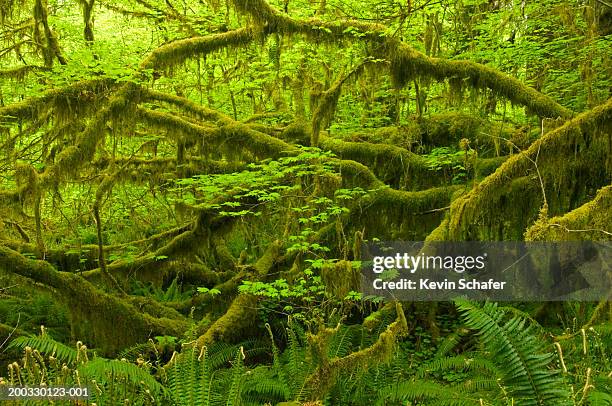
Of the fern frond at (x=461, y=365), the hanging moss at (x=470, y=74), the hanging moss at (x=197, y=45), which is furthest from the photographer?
the hanging moss at (x=197, y=45)

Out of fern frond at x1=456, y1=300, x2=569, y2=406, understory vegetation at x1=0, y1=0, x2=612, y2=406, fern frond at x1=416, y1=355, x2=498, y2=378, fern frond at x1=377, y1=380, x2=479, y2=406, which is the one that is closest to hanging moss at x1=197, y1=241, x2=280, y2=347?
understory vegetation at x1=0, y1=0, x2=612, y2=406

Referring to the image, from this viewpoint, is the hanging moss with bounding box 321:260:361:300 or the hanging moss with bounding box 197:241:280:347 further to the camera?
the hanging moss with bounding box 197:241:280:347

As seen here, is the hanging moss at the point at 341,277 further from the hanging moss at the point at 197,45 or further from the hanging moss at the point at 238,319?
the hanging moss at the point at 197,45

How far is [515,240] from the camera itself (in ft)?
22.9

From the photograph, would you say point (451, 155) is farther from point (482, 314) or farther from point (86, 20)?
point (86, 20)

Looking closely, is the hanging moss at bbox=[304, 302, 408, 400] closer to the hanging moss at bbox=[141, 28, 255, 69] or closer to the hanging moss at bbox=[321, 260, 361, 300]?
the hanging moss at bbox=[321, 260, 361, 300]

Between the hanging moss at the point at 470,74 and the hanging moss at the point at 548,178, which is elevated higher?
the hanging moss at the point at 470,74

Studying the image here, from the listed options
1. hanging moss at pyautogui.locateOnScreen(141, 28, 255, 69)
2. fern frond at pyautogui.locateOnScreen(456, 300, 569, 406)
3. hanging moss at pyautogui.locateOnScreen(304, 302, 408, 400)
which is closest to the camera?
fern frond at pyautogui.locateOnScreen(456, 300, 569, 406)

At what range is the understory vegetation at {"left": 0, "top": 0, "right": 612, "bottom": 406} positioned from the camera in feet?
16.6

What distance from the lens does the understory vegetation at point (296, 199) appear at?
5.07 m

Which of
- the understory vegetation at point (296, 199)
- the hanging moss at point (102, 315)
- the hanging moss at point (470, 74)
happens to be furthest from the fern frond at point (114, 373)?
the hanging moss at point (470, 74)

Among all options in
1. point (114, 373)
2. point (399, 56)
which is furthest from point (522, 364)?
point (399, 56)

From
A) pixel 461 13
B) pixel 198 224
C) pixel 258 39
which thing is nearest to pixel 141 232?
pixel 198 224

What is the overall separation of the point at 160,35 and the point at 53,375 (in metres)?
8.43
